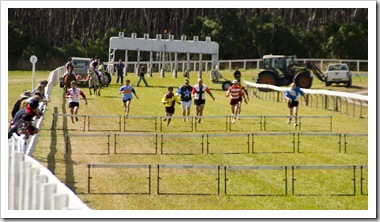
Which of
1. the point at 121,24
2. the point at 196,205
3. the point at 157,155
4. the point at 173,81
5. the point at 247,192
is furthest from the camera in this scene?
the point at 173,81

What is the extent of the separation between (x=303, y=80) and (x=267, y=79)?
2148mm

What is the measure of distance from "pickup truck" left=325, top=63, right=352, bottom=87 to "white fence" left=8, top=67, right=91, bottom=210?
1394 inches

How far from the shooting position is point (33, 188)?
13594mm

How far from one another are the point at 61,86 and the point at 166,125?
10283 millimetres

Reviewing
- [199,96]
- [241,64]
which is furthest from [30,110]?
[241,64]

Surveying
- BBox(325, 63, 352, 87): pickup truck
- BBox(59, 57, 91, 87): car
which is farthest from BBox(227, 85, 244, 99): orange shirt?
BBox(325, 63, 352, 87): pickup truck

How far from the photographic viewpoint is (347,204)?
18812 millimetres

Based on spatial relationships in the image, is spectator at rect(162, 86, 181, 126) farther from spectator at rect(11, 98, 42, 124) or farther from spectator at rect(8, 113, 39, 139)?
spectator at rect(8, 113, 39, 139)

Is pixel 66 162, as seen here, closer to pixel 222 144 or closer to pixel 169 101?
pixel 222 144

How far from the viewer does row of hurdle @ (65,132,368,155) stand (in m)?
25.2

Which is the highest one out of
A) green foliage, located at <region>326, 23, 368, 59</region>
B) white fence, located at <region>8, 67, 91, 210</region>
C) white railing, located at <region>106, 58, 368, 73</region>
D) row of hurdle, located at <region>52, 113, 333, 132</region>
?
green foliage, located at <region>326, 23, 368, 59</region>

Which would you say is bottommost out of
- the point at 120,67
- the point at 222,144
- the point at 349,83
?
the point at 222,144

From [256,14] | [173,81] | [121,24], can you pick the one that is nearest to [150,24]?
[121,24]

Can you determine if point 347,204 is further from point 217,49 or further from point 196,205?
point 217,49
